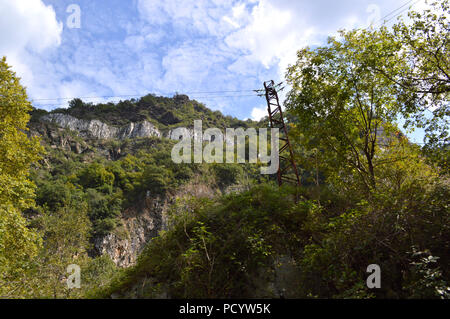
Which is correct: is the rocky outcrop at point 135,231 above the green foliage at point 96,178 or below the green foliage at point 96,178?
below

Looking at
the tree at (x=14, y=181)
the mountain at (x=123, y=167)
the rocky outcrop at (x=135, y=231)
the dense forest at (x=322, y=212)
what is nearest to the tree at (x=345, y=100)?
the dense forest at (x=322, y=212)

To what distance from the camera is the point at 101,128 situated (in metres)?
83.2

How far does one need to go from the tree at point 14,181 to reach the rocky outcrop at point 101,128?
2993 inches

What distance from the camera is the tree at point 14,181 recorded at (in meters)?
7.50

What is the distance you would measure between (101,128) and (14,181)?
273 feet

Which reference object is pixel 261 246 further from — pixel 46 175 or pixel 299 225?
pixel 46 175

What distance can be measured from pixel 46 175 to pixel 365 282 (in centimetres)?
5723

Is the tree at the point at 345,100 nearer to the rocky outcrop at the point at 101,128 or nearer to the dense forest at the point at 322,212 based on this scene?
the dense forest at the point at 322,212

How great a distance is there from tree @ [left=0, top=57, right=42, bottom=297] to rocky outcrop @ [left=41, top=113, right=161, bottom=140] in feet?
249

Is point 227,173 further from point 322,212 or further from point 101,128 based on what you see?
point 101,128

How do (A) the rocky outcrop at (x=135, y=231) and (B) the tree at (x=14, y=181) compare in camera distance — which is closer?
(B) the tree at (x=14, y=181)

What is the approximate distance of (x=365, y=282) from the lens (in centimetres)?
365
